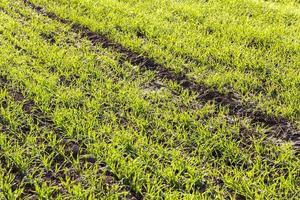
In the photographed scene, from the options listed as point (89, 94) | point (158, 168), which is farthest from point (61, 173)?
point (89, 94)

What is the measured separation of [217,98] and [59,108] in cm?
182

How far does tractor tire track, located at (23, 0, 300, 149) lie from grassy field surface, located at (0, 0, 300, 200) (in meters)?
0.01

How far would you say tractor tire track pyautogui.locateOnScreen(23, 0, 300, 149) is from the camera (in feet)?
14.2

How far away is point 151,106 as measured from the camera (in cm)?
478

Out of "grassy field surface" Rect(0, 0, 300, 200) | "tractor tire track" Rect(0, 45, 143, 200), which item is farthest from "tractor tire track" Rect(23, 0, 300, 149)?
"tractor tire track" Rect(0, 45, 143, 200)

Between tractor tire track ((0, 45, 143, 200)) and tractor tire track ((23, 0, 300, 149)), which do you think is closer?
tractor tire track ((0, 45, 143, 200))

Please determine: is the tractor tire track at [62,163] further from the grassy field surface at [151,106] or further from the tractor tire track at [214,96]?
the tractor tire track at [214,96]

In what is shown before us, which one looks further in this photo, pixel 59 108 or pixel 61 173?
pixel 59 108

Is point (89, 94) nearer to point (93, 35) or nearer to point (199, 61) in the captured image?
point (199, 61)

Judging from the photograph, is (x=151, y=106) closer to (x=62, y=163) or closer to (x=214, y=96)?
(x=214, y=96)

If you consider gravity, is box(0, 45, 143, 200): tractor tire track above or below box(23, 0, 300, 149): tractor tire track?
below

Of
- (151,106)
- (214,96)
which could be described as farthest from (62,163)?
(214,96)

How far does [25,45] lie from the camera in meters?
6.54

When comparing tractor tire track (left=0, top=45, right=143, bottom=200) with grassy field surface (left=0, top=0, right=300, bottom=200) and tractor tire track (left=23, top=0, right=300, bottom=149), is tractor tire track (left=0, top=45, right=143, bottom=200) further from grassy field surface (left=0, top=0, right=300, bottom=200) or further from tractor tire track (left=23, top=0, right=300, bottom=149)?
tractor tire track (left=23, top=0, right=300, bottom=149)
